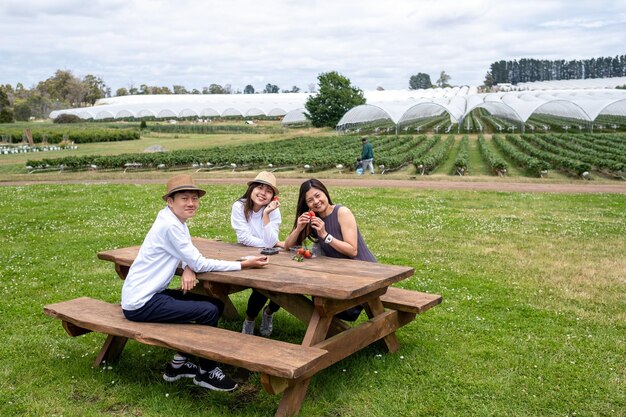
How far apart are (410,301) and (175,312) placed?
1891 millimetres

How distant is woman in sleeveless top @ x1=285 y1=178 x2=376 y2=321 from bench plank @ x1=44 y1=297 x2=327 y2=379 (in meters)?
1.10

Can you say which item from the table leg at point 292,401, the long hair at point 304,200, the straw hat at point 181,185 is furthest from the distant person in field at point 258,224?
the table leg at point 292,401

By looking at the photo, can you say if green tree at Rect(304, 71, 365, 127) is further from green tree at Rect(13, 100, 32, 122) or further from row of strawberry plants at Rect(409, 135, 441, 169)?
green tree at Rect(13, 100, 32, 122)

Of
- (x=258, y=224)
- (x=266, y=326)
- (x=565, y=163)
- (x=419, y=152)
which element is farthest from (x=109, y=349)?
(x=419, y=152)

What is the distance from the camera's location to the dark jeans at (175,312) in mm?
4359

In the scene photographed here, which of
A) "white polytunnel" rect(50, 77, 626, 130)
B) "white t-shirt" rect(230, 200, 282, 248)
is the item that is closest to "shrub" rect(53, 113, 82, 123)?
"white polytunnel" rect(50, 77, 626, 130)

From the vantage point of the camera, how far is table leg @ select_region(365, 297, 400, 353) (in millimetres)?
4797

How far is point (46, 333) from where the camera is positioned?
555 cm

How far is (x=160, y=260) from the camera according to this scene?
445cm

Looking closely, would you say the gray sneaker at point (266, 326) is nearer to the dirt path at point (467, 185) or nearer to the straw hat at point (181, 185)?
the straw hat at point (181, 185)

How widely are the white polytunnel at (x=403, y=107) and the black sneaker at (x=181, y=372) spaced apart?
39712 millimetres

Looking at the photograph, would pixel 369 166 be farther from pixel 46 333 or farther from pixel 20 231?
pixel 46 333

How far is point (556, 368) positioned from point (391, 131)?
43.6 metres

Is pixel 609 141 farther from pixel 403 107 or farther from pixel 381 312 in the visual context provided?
pixel 381 312
